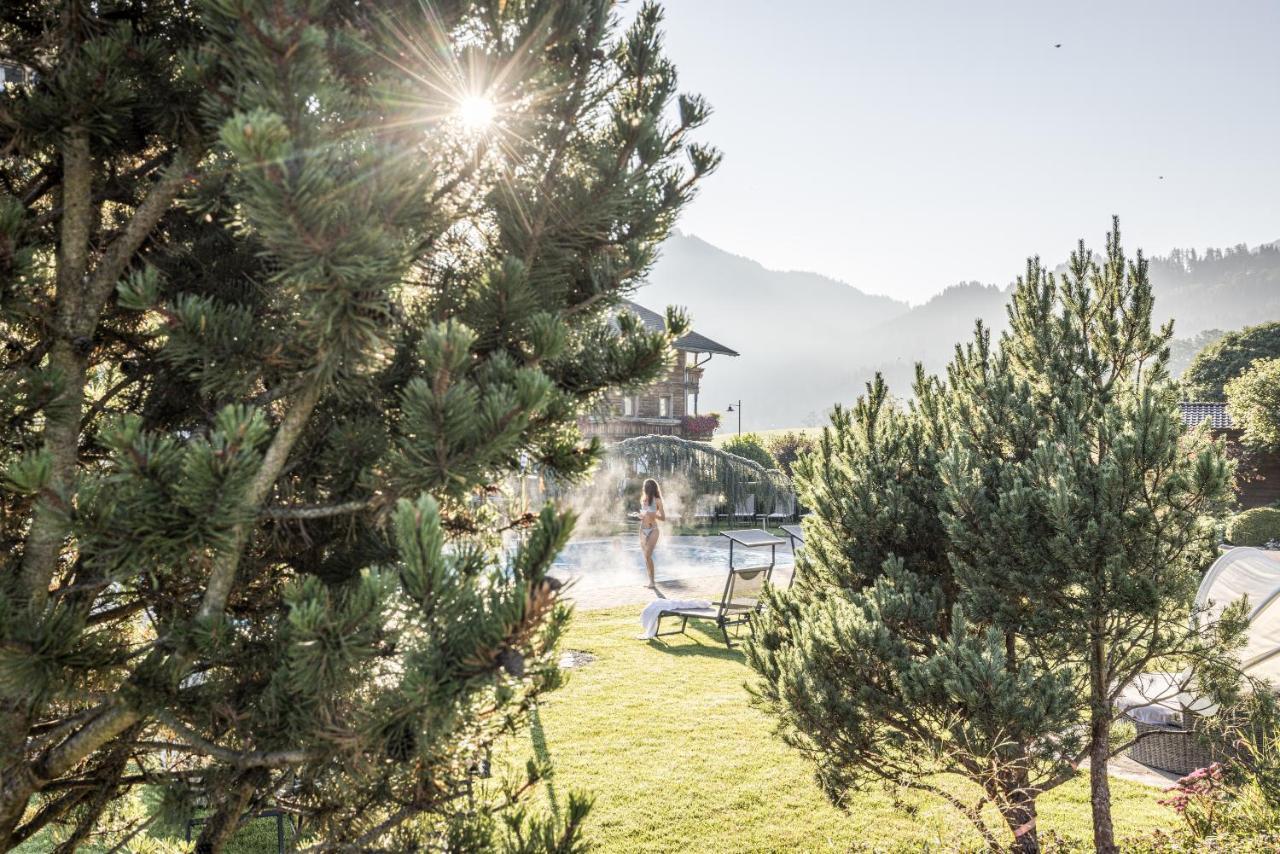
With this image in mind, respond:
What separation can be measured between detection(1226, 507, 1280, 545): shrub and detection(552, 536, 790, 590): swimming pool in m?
14.9

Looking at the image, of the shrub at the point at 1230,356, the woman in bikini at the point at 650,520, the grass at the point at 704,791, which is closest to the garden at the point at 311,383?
the grass at the point at 704,791

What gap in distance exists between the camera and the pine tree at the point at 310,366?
5.13ft

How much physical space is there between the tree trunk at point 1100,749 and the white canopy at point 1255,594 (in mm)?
3278

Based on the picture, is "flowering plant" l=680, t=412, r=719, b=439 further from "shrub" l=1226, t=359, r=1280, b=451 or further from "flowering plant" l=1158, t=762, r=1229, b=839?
"flowering plant" l=1158, t=762, r=1229, b=839

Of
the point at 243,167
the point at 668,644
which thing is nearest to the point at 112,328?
the point at 243,167

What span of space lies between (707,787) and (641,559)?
14.4 meters

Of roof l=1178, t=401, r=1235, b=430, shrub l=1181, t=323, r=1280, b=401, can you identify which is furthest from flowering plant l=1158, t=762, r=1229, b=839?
shrub l=1181, t=323, r=1280, b=401

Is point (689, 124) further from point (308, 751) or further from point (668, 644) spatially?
point (668, 644)

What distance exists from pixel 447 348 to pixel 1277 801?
623 centimetres

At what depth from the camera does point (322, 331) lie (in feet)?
5.58

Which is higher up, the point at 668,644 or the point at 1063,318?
the point at 1063,318

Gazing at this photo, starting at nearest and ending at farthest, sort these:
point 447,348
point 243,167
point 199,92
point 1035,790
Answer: point 243,167 → point 447,348 → point 199,92 → point 1035,790

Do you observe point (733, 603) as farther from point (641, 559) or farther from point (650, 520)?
point (641, 559)

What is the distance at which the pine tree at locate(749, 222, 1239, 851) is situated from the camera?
13.7ft
